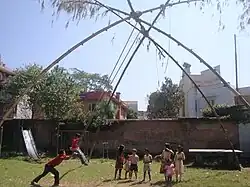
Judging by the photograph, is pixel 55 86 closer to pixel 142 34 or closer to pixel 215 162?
pixel 215 162

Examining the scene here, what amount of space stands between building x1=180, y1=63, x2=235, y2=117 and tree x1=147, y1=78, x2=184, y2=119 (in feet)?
4.51

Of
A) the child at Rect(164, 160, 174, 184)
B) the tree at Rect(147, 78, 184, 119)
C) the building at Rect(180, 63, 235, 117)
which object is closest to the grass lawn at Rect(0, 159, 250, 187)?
the child at Rect(164, 160, 174, 184)

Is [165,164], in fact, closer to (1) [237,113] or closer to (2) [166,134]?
(2) [166,134]

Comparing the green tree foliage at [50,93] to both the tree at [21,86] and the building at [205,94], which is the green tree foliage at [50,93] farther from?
the building at [205,94]

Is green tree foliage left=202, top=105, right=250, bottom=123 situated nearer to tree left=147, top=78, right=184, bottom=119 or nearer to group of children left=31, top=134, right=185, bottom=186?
group of children left=31, top=134, right=185, bottom=186

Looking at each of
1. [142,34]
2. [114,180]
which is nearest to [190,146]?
[114,180]

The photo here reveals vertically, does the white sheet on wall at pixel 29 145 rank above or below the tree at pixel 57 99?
below

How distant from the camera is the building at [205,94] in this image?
4538cm

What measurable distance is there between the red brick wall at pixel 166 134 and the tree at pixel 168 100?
2181 cm

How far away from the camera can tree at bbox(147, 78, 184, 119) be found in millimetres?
51062

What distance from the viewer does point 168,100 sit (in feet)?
168

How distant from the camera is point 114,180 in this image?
16250mm

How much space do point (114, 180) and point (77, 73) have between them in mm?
54867

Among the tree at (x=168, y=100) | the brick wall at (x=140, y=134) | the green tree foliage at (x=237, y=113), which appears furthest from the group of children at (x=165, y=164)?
the tree at (x=168, y=100)
